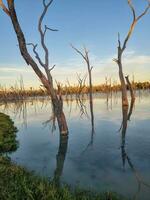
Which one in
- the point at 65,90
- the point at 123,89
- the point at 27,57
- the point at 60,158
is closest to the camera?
the point at 60,158

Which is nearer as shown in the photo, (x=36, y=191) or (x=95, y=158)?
(x=36, y=191)

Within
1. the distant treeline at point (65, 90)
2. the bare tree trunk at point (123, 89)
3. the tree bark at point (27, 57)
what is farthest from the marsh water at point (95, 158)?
the distant treeline at point (65, 90)

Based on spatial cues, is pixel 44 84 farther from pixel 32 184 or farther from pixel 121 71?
pixel 121 71

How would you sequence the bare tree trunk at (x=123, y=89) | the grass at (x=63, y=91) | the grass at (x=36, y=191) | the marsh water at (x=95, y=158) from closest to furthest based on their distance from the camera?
1. the grass at (x=36, y=191)
2. the marsh water at (x=95, y=158)
3. the bare tree trunk at (x=123, y=89)
4. the grass at (x=63, y=91)

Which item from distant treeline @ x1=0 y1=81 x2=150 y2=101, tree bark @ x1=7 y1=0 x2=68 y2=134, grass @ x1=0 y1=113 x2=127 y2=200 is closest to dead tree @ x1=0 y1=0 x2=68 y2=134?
tree bark @ x1=7 y1=0 x2=68 y2=134

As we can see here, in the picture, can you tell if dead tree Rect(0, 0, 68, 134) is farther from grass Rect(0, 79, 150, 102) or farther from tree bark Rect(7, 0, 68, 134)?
grass Rect(0, 79, 150, 102)

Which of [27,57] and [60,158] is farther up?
[27,57]

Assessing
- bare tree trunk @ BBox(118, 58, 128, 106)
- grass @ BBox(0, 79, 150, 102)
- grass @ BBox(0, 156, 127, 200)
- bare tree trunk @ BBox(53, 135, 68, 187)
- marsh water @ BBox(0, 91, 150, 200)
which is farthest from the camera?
grass @ BBox(0, 79, 150, 102)

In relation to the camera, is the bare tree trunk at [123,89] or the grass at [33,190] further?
the bare tree trunk at [123,89]

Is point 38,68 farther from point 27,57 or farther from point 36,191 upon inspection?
point 36,191

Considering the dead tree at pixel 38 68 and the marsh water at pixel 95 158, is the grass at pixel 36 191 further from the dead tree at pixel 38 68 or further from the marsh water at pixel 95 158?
the dead tree at pixel 38 68

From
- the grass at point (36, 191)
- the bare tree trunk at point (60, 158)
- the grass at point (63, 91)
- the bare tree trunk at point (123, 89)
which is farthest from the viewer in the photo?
the grass at point (63, 91)

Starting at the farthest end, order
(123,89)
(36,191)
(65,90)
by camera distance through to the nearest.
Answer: (65,90) → (123,89) → (36,191)

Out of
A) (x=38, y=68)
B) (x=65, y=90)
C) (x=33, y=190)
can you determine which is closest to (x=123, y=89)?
(x=38, y=68)
